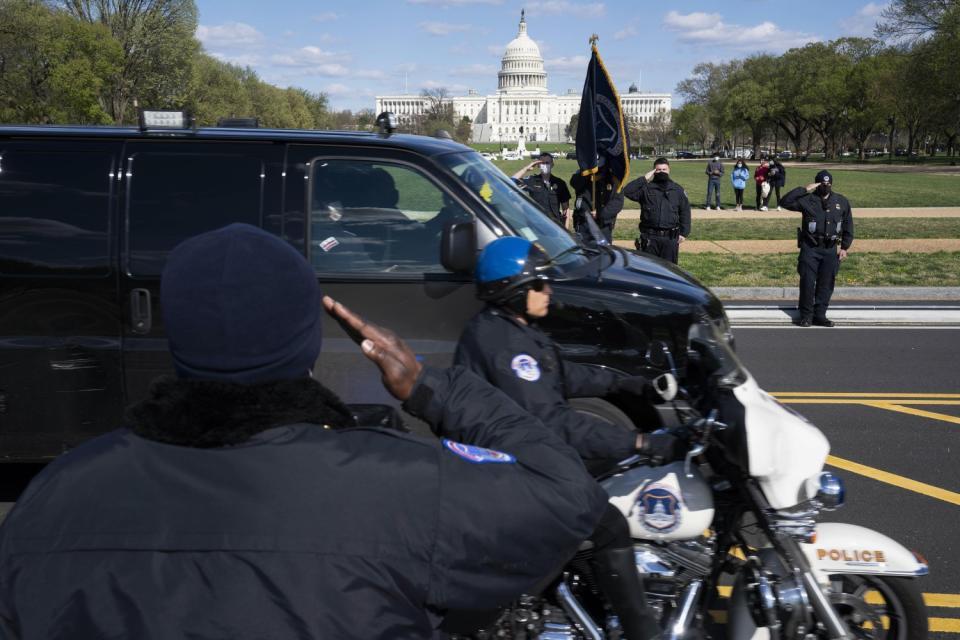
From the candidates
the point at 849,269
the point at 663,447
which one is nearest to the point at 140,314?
Result: the point at 663,447

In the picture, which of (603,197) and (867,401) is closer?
(867,401)

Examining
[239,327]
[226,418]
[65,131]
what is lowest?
[226,418]

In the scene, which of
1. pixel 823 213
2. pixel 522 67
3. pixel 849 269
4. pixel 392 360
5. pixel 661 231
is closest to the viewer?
pixel 392 360

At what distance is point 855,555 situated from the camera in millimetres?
2859

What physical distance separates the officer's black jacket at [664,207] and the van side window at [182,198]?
7205mm

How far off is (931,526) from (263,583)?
447cm

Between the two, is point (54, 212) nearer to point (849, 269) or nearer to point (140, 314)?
point (140, 314)

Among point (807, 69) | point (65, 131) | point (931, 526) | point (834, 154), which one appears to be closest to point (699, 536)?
point (931, 526)

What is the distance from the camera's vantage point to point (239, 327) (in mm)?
1319

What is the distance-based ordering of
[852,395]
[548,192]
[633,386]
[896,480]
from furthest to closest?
[548,192], [852,395], [896,480], [633,386]

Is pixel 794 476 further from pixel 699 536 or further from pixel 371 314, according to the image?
pixel 371 314

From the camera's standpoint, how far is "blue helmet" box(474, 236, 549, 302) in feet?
10.4

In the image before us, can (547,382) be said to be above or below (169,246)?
below

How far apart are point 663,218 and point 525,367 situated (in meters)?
8.54
